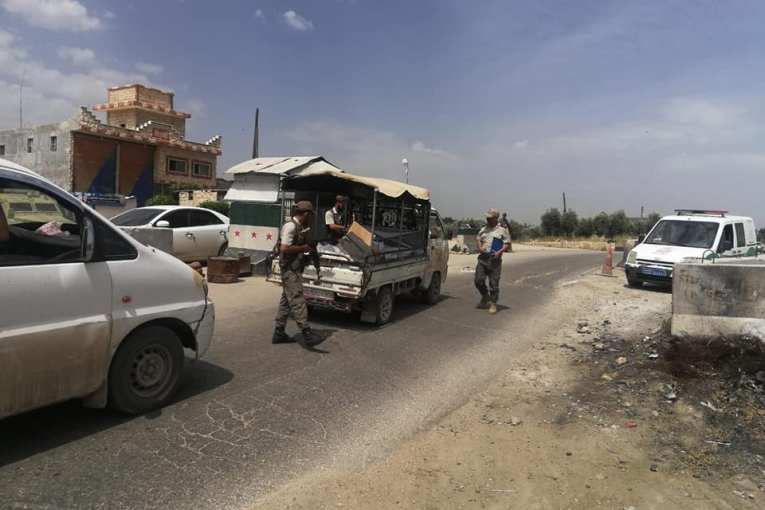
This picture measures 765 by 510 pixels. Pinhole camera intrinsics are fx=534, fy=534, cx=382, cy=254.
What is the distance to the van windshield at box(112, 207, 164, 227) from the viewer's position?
40.1ft

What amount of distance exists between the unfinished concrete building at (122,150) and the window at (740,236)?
29002 mm

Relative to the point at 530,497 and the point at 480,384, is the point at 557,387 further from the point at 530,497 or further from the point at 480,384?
the point at 530,497

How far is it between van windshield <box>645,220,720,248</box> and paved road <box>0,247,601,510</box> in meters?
7.79

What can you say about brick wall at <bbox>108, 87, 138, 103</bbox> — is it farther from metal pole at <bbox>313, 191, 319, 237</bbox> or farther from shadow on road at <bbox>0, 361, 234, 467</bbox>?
shadow on road at <bbox>0, 361, 234, 467</bbox>

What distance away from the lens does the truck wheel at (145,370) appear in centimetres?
418

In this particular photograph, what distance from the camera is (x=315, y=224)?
1018 centimetres

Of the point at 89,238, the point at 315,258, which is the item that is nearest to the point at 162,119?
the point at 315,258

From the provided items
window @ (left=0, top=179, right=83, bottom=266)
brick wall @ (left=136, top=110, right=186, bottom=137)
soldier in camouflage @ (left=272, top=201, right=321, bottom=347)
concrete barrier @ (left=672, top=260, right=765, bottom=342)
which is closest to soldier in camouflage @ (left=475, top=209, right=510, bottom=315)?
concrete barrier @ (left=672, top=260, right=765, bottom=342)

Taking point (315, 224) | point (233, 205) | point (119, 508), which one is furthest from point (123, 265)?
point (233, 205)

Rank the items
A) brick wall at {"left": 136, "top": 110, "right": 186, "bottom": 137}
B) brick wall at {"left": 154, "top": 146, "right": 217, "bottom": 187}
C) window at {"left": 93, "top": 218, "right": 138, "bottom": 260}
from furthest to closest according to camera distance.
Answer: brick wall at {"left": 136, "top": 110, "right": 186, "bottom": 137}
brick wall at {"left": 154, "top": 146, "right": 217, "bottom": 187}
window at {"left": 93, "top": 218, "right": 138, "bottom": 260}


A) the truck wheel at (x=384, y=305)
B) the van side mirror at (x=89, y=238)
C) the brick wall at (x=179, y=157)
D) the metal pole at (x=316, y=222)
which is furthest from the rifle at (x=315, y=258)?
the brick wall at (x=179, y=157)

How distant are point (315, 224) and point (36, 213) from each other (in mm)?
6274

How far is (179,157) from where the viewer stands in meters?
34.7

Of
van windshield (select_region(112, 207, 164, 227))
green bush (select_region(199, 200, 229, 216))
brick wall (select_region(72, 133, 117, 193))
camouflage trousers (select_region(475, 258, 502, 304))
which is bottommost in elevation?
camouflage trousers (select_region(475, 258, 502, 304))
